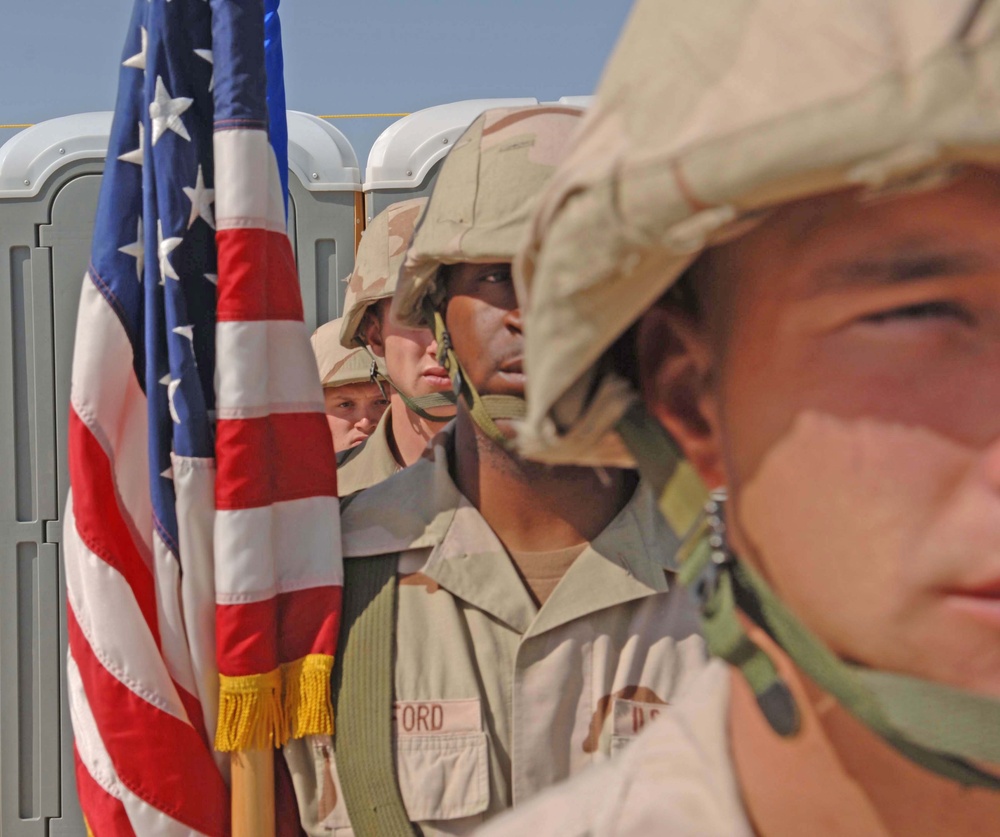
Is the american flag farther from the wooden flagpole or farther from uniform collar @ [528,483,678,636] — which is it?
uniform collar @ [528,483,678,636]

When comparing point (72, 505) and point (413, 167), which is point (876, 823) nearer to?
point (72, 505)

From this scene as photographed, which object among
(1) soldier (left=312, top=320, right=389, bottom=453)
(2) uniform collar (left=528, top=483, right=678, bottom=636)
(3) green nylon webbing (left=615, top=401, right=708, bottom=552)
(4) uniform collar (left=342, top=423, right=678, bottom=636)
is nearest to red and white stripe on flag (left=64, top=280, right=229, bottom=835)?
(4) uniform collar (left=342, top=423, right=678, bottom=636)

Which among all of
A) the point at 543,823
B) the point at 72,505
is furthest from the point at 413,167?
the point at 543,823

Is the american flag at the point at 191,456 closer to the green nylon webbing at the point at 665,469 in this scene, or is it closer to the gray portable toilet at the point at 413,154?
the green nylon webbing at the point at 665,469

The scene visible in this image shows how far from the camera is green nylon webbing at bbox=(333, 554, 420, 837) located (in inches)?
81.0

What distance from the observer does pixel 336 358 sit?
4711 millimetres

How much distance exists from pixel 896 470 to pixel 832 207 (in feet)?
0.65

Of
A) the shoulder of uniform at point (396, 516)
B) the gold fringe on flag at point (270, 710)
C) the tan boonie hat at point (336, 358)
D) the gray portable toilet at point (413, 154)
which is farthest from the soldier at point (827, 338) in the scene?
the gray portable toilet at point (413, 154)

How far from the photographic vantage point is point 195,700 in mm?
2227

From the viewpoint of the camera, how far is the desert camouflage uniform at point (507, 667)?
6.85 ft

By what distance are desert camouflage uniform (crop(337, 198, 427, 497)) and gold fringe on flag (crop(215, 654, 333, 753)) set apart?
5.77 feet

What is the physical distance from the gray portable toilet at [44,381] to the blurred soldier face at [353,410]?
434mm

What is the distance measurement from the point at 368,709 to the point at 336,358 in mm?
2738

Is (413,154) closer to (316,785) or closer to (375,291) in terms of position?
(375,291)
